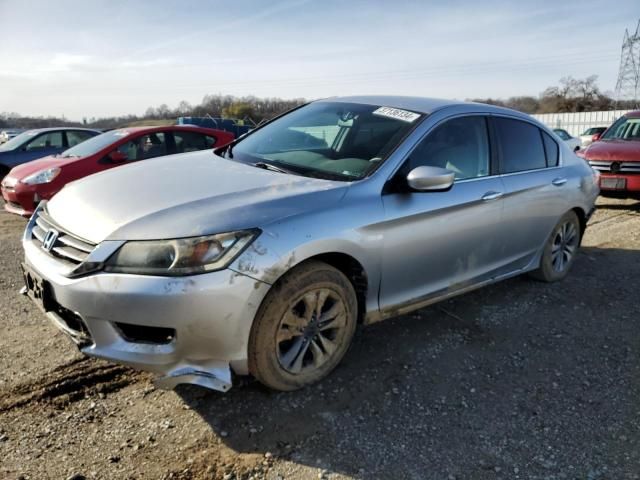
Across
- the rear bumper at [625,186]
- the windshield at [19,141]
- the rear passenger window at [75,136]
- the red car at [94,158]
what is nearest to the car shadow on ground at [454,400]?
the rear bumper at [625,186]

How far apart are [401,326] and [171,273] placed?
2062mm

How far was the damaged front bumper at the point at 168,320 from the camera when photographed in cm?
244

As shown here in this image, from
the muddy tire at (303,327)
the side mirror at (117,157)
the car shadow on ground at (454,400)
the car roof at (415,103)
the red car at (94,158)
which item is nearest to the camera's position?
the car shadow on ground at (454,400)

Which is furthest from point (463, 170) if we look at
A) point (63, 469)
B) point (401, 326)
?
point (63, 469)

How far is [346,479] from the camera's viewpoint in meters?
2.37

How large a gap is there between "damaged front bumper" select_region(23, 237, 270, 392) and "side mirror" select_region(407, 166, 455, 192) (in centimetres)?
117

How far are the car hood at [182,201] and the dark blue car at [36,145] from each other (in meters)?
8.08

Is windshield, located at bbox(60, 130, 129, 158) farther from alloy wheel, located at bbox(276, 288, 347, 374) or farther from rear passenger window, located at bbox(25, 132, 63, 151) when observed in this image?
alloy wheel, located at bbox(276, 288, 347, 374)

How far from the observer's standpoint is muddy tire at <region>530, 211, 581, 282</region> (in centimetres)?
482

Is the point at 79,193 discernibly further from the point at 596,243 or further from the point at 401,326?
the point at 596,243

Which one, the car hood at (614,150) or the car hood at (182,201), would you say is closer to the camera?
the car hood at (182,201)

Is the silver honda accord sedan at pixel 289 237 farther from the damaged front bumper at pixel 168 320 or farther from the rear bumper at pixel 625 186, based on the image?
the rear bumper at pixel 625 186

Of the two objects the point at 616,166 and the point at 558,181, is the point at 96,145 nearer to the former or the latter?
the point at 558,181

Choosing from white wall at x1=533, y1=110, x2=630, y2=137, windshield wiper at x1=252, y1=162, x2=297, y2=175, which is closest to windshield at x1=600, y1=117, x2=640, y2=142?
windshield wiper at x1=252, y1=162, x2=297, y2=175
